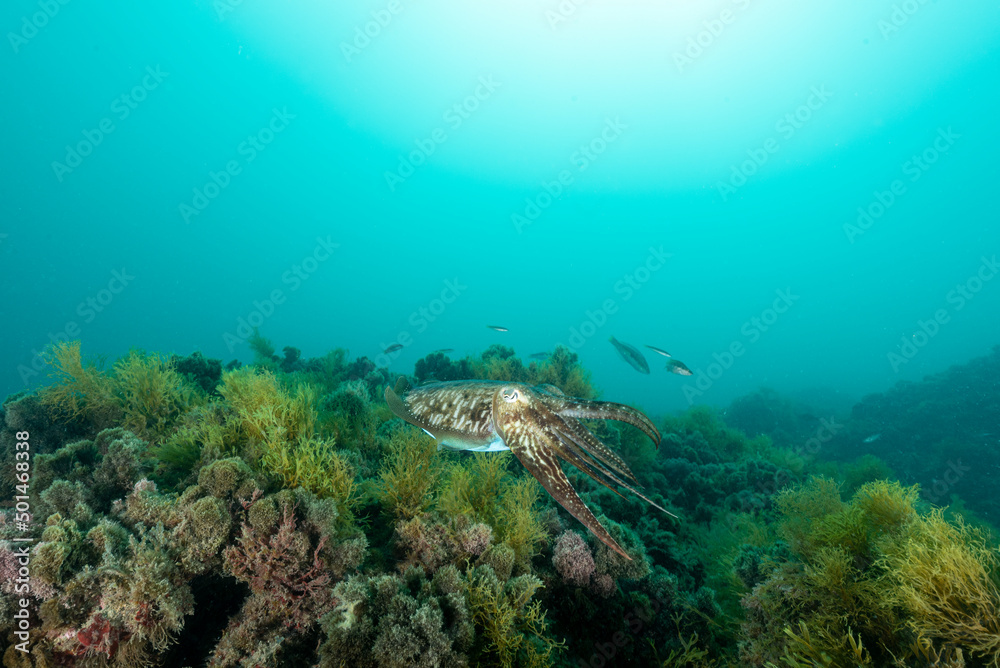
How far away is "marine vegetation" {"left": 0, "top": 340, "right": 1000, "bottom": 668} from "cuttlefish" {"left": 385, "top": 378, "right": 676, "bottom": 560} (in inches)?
Answer: 0.9

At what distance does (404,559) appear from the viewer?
125 inches

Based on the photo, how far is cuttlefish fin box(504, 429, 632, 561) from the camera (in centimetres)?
246

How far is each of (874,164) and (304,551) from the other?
189865 millimetres

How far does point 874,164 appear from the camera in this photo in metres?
126
